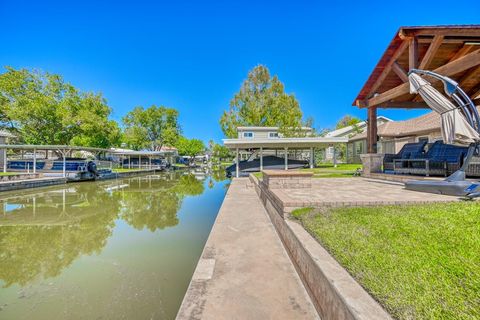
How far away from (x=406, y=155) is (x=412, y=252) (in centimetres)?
774

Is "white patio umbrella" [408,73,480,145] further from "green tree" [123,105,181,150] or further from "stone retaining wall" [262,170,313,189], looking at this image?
"green tree" [123,105,181,150]

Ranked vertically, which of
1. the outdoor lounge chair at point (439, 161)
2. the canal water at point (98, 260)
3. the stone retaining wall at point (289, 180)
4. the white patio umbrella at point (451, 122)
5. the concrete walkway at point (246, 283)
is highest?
the white patio umbrella at point (451, 122)

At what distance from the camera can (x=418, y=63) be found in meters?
8.13

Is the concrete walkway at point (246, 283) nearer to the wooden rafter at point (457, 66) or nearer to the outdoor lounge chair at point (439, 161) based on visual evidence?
the outdoor lounge chair at point (439, 161)

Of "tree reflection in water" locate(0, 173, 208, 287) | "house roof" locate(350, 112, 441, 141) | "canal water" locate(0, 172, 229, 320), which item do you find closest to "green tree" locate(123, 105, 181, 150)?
"tree reflection in water" locate(0, 173, 208, 287)

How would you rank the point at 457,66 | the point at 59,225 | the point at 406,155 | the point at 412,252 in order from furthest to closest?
the point at 406,155, the point at 59,225, the point at 457,66, the point at 412,252

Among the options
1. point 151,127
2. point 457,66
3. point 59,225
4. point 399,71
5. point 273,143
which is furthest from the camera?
point 151,127

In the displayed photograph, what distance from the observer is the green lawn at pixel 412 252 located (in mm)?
1506

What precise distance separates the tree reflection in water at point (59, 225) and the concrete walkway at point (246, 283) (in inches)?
113

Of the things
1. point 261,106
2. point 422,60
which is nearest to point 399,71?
point 422,60

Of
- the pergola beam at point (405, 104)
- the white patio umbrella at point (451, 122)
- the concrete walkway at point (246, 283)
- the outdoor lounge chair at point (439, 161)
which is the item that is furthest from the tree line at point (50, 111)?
the white patio umbrella at point (451, 122)

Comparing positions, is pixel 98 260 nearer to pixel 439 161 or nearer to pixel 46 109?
pixel 439 161

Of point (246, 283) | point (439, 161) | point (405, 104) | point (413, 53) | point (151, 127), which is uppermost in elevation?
point (151, 127)

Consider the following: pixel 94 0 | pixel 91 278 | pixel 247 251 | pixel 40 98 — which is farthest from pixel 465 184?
pixel 40 98
